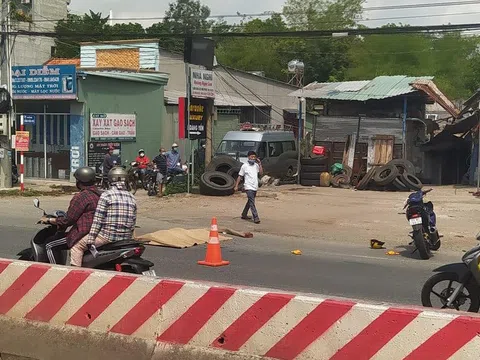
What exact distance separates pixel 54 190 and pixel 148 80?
713 centimetres

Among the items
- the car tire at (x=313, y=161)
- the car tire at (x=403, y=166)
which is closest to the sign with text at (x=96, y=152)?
the car tire at (x=313, y=161)

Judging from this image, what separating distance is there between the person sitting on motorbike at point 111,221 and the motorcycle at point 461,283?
316cm

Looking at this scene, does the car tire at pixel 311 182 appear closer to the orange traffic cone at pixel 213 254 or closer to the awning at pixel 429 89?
the awning at pixel 429 89

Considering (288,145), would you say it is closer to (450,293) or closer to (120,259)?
(450,293)

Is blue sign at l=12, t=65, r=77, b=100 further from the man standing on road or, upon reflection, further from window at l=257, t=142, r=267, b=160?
window at l=257, t=142, r=267, b=160

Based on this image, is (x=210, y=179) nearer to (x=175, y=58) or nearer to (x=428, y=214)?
(x=428, y=214)

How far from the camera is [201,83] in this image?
22594 millimetres

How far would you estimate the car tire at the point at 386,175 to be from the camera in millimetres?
23547

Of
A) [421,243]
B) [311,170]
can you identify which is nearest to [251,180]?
[421,243]

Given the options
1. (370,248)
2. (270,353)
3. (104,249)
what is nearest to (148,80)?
(370,248)

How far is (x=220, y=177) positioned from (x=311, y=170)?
15.7 feet

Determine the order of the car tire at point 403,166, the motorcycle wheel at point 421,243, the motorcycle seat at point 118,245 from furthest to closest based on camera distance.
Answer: the car tire at point 403,166, the motorcycle wheel at point 421,243, the motorcycle seat at point 118,245

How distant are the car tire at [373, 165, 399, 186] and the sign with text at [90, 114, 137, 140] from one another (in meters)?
9.46

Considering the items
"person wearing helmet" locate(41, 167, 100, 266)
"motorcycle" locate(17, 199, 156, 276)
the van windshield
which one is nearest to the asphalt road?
"motorcycle" locate(17, 199, 156, 276)
